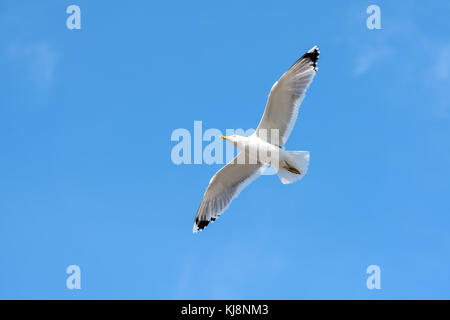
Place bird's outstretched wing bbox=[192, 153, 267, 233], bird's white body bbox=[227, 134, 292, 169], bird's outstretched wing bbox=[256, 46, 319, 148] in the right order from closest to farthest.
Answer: bird's outstretched wing bbox=[256, 46, 319, 148], bird's white body bbox=[227, 134, 292, 169], bird's outstretched wing bbox=[192, 153, 267, 233]

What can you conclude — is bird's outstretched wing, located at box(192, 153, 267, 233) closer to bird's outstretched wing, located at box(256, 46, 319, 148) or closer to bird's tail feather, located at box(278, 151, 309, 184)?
bird's tail feather, located at box(278, 151, 309, 184)

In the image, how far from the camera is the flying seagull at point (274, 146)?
6973mm

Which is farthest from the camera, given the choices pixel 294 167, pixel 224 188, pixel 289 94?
pixel 224 188

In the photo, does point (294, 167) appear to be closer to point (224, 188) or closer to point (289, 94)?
point (289, 94)

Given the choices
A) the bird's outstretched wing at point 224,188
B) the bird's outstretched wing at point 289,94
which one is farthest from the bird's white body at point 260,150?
the bird's outstretched wing at point 224,188

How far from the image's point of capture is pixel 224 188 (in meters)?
7.75

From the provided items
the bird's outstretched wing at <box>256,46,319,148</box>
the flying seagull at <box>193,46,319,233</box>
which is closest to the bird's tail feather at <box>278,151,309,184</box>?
the flying seagull at <box>193,46,319,233</box>

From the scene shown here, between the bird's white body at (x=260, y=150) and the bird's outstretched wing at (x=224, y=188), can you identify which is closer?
the bird's white body at (x=260, y=150)

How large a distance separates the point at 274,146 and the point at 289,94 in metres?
0.65

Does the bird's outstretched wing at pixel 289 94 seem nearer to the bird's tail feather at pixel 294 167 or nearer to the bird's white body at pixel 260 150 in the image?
the bird's white body at pixel 260 150

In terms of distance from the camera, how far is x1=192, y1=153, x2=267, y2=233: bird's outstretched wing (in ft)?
24.9

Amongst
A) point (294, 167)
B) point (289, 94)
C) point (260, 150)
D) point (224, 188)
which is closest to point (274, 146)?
point (260, 150)
